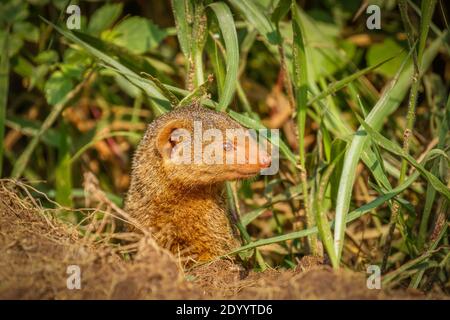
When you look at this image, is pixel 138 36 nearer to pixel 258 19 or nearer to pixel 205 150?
pixel 258 19

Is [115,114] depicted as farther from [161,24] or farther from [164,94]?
[164,94]

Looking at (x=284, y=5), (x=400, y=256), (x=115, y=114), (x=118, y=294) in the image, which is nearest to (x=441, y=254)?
(x=400, y=256)

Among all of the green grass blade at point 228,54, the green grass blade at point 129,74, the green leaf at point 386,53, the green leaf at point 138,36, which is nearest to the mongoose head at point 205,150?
the green grass blade at point 228,54

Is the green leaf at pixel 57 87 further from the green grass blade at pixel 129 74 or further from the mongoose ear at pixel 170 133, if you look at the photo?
the mongoose ear at pixel 170 133

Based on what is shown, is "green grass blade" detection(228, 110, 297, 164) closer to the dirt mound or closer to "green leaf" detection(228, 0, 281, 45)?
"green leaf" detection(228, 0, 281, 45)

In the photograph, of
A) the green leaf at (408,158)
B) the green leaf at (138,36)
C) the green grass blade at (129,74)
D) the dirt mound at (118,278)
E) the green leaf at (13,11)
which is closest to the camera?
the dirt mound at (118,278)

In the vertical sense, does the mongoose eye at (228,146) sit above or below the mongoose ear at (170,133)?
below

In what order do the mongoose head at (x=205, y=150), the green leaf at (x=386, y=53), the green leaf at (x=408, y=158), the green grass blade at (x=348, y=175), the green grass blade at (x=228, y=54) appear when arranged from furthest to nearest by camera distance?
1. the green leaf at (x=386, y=53)
2. the green grass blade at (x=228, y=54)
3. the mongoose head at (x=205, y=150)
4. the green leaf at (x=408, y=158)
5. the green grass blade at (x=348, y=175)
